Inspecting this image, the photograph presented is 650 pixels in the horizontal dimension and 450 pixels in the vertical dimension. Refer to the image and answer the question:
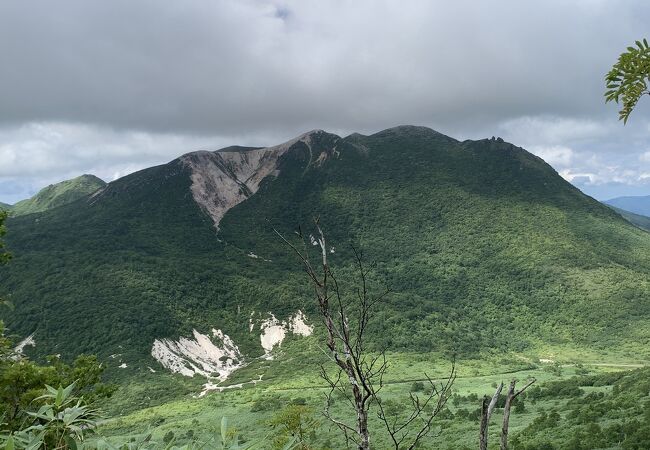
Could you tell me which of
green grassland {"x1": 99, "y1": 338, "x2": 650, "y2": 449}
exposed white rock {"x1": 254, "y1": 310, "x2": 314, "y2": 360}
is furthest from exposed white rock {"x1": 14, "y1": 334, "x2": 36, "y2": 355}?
exposed white rock {"x1": 254, "y1": 310, "x2": 314, "y2": 360}

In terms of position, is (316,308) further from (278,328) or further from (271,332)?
(271,332)

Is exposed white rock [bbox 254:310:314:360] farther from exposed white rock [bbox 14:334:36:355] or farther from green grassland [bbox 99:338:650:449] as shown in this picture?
exposed white rock [bbox 14:334:36:355]

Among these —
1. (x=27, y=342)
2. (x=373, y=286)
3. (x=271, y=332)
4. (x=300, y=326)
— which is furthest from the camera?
(x=373, y=286)

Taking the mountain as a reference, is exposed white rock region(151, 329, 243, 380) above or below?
A: below

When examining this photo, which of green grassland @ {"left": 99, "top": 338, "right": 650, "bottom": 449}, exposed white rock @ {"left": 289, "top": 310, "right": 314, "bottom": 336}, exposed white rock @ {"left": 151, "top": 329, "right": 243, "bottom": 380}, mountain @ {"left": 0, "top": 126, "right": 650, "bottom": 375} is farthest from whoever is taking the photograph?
exposed white rock @ {"left": 289, "top": 310, "right": 314, "bottom": 336}

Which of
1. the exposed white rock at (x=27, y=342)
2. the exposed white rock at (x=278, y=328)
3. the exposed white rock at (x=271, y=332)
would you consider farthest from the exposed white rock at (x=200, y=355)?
the exposed white rock at (x=27, y=342)

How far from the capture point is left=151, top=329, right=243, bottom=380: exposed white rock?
12169 centimetres

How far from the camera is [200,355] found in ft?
430

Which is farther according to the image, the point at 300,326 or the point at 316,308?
the point at 316,308

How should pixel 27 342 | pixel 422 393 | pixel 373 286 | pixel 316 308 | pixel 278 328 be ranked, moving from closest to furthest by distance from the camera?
1. pixel 422 393
2. pixel 27 342
3. pixel 278 328
4. pixel 316 308
5. pixel 373 286

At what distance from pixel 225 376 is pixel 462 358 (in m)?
64.5

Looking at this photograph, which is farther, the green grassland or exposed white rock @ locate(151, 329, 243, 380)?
exposed white rock @ locate(151, 329, 243, 380)

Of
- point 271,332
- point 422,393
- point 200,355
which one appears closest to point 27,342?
point 200,355

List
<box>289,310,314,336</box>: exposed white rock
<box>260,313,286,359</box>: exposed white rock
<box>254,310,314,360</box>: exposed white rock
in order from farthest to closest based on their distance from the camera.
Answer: <box>289,310,314,336</box>: exposed white rock < <box>254,310,314,360</box>: exposed white rock < <box>260,313,286,359</box>: exposed white rock
